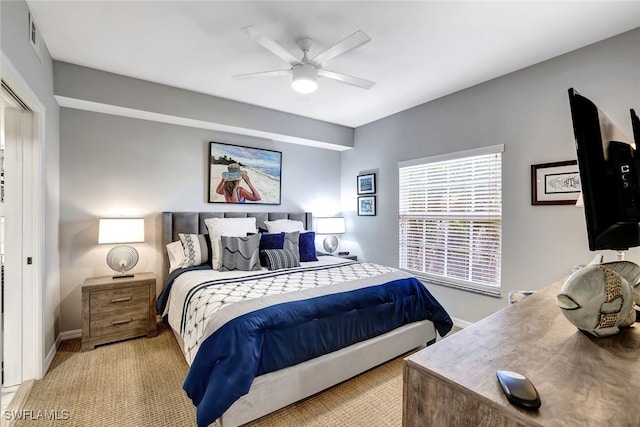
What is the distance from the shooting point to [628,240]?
1002 millimetres

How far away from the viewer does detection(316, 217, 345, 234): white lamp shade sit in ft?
14.6

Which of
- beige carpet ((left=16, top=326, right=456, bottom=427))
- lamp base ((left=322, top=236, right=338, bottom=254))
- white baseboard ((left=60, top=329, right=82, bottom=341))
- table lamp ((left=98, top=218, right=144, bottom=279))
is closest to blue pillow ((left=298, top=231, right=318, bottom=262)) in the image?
lamp base ((left=322, top=236, right=338, bottom=254))

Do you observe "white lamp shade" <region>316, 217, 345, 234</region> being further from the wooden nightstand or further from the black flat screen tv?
the black flat screen tv

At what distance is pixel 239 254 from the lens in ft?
9.77

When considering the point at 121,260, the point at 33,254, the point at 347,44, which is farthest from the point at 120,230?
the point at 347,44

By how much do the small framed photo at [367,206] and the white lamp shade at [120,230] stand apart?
2.94m

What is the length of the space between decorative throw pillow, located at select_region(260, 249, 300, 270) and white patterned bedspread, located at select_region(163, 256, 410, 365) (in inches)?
5.2

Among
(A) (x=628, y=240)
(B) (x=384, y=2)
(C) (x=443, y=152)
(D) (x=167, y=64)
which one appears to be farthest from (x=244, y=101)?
(A) (x=628, y=240)

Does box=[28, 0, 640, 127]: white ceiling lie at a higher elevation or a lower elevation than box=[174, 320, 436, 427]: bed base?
higher

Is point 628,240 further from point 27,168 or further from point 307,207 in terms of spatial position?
point 307,207

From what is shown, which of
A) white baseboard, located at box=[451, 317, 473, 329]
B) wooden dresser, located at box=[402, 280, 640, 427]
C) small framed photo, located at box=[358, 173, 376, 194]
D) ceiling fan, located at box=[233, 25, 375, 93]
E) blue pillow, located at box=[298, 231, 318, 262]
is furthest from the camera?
small framed photo, located at box=[358, 173, 376, 194]

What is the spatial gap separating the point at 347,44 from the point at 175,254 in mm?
2676

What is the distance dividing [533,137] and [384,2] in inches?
74.4

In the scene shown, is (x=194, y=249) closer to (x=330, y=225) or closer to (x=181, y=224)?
(x=181, y=224)
